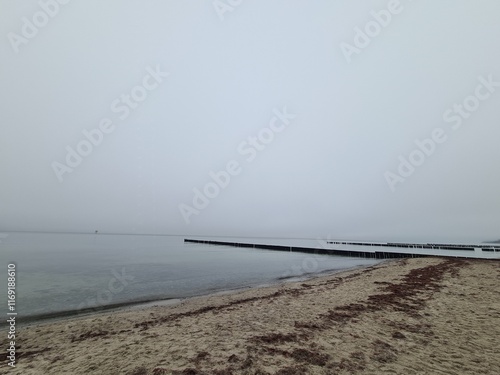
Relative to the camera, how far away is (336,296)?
12680 millimetres

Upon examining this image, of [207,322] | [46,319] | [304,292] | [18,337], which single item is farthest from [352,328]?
[46,319]

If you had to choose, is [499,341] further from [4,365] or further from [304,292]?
[4,365]

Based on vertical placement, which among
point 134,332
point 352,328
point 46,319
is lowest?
point 46,319

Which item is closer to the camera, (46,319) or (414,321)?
(414,321)

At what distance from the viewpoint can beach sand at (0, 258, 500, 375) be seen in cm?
546

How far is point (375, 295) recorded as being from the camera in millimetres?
12172

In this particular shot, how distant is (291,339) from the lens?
6.98 m

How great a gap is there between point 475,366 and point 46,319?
1641 cm

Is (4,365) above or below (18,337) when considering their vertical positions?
above

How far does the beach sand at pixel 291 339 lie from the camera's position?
215 inches

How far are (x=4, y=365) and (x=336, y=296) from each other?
12.6 meters

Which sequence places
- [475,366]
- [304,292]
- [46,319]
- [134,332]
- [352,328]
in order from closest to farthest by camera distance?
[475,366], [352,328], [134,332], [46,319], [304,292]

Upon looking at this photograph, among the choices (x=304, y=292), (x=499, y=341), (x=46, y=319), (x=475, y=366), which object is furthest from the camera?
(x=304, y=292)

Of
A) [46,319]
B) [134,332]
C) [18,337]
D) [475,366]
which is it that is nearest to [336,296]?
[475,366]
